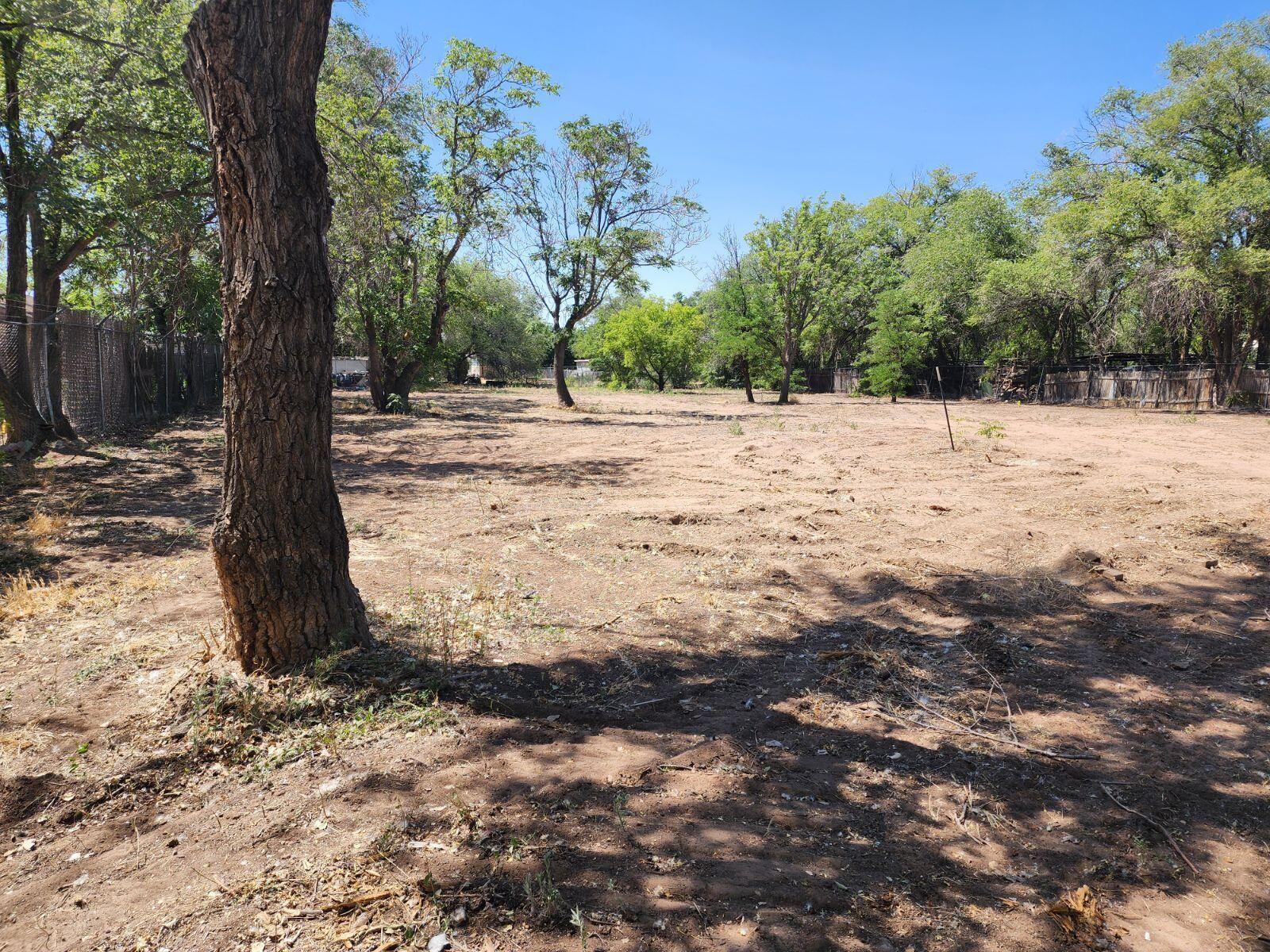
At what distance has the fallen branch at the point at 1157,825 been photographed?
2.53 meters

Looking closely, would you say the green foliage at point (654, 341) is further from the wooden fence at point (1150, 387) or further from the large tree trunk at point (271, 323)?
the large tree trunk at point (271, 323)

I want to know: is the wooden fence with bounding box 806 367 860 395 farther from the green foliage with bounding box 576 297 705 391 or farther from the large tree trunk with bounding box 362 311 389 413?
the large tree trunk with bounding box 362 311 389 413

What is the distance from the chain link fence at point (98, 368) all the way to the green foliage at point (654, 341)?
24.8 metres

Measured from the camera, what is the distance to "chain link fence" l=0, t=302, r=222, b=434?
1068 cm

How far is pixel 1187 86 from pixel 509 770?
3087 centimetres

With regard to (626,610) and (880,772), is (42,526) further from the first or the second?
(880,772)

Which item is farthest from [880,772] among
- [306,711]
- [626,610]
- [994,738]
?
[306,711]

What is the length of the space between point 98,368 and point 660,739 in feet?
47.1

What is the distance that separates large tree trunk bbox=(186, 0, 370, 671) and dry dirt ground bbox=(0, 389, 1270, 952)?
1.39ft

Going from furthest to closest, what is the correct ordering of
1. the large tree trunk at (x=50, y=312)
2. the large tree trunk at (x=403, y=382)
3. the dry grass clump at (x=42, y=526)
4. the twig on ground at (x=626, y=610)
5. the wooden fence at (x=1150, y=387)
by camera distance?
the wooden fence at (x=1150, y=387), the large tree trunk at (x=403, y=382), the large tree trunk at (x=50, y=312), the dry grass clump at (x=42, y=526), the twig on ground at (x=626, y=610)

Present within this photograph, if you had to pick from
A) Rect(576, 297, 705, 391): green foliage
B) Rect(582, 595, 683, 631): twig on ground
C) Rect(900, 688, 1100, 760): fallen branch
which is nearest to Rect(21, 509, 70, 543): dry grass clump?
Rect(582, 595, 683, 631): twig on ground

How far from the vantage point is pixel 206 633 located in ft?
13.7

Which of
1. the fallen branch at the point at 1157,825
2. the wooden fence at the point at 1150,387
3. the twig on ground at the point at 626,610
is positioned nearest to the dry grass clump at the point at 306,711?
the twig on ground at the point at 626,610

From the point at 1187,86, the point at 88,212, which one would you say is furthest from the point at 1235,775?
the point at 1187,86
